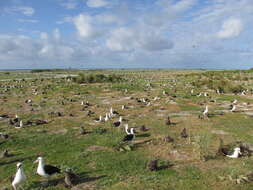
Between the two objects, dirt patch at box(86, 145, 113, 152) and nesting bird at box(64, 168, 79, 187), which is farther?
dirt patch at box(86, 145, 113, 152)

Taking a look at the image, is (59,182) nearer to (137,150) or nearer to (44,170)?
(44,170)

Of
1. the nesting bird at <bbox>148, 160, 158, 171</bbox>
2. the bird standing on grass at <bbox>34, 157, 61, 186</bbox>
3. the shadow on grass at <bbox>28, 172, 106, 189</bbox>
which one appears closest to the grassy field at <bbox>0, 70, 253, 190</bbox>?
the shadow on grass at <bbox>28, 172, 106, 189</bbox>

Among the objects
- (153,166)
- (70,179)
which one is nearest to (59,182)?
(70,179)

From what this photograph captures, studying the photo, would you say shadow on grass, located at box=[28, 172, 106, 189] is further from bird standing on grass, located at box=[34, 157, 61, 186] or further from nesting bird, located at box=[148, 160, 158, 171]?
nesting bird, located at box=[148, 160, 158, 171]

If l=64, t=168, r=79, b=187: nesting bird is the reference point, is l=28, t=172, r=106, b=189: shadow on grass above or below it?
below

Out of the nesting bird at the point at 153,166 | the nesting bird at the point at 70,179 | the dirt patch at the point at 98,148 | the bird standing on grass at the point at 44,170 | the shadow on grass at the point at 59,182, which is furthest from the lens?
the dirt patch at the point at 98,148

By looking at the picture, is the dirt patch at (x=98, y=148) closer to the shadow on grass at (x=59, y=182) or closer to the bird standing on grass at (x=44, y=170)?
the shadow on grass at (x=59, y=182)

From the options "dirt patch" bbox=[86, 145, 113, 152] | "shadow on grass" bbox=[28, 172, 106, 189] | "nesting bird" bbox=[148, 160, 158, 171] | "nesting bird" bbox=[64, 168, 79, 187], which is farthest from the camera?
"dirt patch" bbox=[86, 145, 113, 152]

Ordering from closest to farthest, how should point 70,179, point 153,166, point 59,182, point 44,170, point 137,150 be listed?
point 70,179 → point 44,170 → point 59,182 → point 153,166 → point 137,150

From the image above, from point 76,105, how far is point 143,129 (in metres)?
13.8

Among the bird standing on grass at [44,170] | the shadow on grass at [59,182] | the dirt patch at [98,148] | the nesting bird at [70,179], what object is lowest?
the shadow on grass at [59,182]

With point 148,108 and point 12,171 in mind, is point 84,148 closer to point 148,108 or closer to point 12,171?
point 12,171

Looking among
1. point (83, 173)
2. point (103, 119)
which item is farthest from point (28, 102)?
point (83, 173)

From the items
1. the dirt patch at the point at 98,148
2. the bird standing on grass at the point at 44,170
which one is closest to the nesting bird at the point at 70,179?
the bird standing on grass at the point at 44,170
